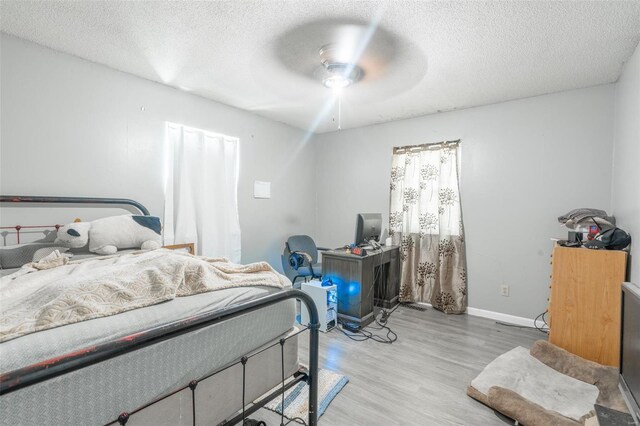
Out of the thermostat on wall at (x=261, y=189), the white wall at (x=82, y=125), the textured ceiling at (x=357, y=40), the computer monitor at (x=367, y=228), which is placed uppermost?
the textured ceiling at (x=357, y=40)

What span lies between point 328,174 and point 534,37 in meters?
3.00

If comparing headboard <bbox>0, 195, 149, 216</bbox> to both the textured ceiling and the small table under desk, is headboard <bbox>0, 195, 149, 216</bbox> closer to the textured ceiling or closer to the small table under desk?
the textured ceiling

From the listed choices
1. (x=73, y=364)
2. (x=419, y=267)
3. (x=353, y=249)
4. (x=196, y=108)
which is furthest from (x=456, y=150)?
(x=73, y=364)

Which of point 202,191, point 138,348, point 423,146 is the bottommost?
point 138,348

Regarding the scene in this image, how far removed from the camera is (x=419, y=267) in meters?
3.65

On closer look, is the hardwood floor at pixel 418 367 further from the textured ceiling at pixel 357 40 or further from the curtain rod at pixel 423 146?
the textured ceiling at pixel 357 40

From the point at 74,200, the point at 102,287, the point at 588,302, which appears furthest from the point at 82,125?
the point at 588,302

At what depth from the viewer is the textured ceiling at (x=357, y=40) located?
1712 millimetres

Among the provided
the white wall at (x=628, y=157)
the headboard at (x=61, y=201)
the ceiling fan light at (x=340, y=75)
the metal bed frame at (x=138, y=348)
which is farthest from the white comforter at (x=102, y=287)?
the white wall at (x=628, y=157)

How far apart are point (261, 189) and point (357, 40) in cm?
227

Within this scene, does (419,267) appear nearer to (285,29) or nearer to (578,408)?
(578,408)

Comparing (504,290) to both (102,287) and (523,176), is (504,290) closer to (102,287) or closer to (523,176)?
(523,176)

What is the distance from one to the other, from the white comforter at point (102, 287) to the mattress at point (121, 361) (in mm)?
39

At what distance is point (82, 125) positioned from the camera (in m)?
2.31
